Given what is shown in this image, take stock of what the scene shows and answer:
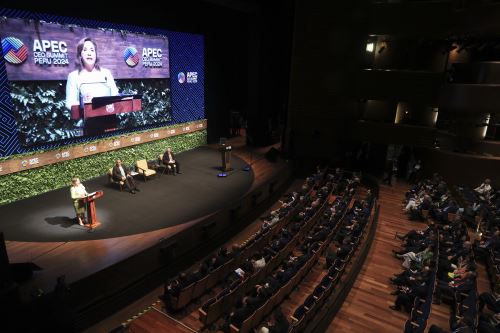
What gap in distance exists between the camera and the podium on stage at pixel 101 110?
32.1ft

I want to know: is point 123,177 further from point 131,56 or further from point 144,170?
point 131,56

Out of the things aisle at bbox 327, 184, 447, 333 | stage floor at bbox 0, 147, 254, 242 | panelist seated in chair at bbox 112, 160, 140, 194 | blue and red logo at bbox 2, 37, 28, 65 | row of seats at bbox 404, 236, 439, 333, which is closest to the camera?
row of seats at bbox 404, 236, 439, 333

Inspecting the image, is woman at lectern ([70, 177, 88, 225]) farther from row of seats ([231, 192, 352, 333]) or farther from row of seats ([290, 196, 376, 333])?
row of seats ([290, 196, 376, 333])

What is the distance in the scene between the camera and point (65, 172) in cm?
958

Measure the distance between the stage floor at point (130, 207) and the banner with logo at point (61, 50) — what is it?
3.15 metres

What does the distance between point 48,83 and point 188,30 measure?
228 inches

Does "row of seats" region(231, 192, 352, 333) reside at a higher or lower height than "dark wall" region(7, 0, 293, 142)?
lower

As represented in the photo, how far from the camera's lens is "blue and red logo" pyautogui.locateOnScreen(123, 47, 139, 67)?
1070 centimetres

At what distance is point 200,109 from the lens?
47.5ft

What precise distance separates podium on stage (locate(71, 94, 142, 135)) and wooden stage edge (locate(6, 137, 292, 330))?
4.24 metres

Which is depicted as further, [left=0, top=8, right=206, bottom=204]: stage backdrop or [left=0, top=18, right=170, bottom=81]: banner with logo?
[left=0, top=8, right=206, bottom=204]: stage backdrop

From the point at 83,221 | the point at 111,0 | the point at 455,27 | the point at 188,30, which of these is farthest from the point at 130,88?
the point at 455,27

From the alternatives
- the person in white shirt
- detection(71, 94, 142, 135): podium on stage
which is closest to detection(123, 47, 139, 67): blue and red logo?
detection(71, 94, 142, 135): podium on stage

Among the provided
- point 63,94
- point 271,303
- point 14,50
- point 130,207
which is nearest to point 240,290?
point 271,303
